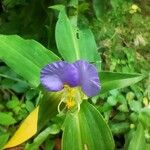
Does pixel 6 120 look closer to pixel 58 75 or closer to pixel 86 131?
pixel 86 131

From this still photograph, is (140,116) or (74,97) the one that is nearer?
(74,97)

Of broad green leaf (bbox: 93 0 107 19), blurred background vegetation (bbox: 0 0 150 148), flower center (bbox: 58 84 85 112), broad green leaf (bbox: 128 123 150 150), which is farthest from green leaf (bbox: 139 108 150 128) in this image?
broad green leaf (bbox: 93 0 107 19)

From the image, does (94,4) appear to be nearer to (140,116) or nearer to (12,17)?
(12,17)

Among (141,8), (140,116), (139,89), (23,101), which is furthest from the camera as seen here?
(141,8)

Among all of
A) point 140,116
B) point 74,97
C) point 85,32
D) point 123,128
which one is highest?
point 85,32

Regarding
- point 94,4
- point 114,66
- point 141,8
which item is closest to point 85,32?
point 94,4

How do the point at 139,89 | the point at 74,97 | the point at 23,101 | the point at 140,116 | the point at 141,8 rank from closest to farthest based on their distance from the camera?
1. the point at 74,97
2. the point at 140,116
3. the point at 23,101
4. the point at 139,89
5. the point at 141,8

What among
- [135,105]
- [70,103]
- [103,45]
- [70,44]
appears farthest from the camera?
[103,45]

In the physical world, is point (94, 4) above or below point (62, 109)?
above

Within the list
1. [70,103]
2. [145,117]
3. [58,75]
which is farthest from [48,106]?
[145,117]
